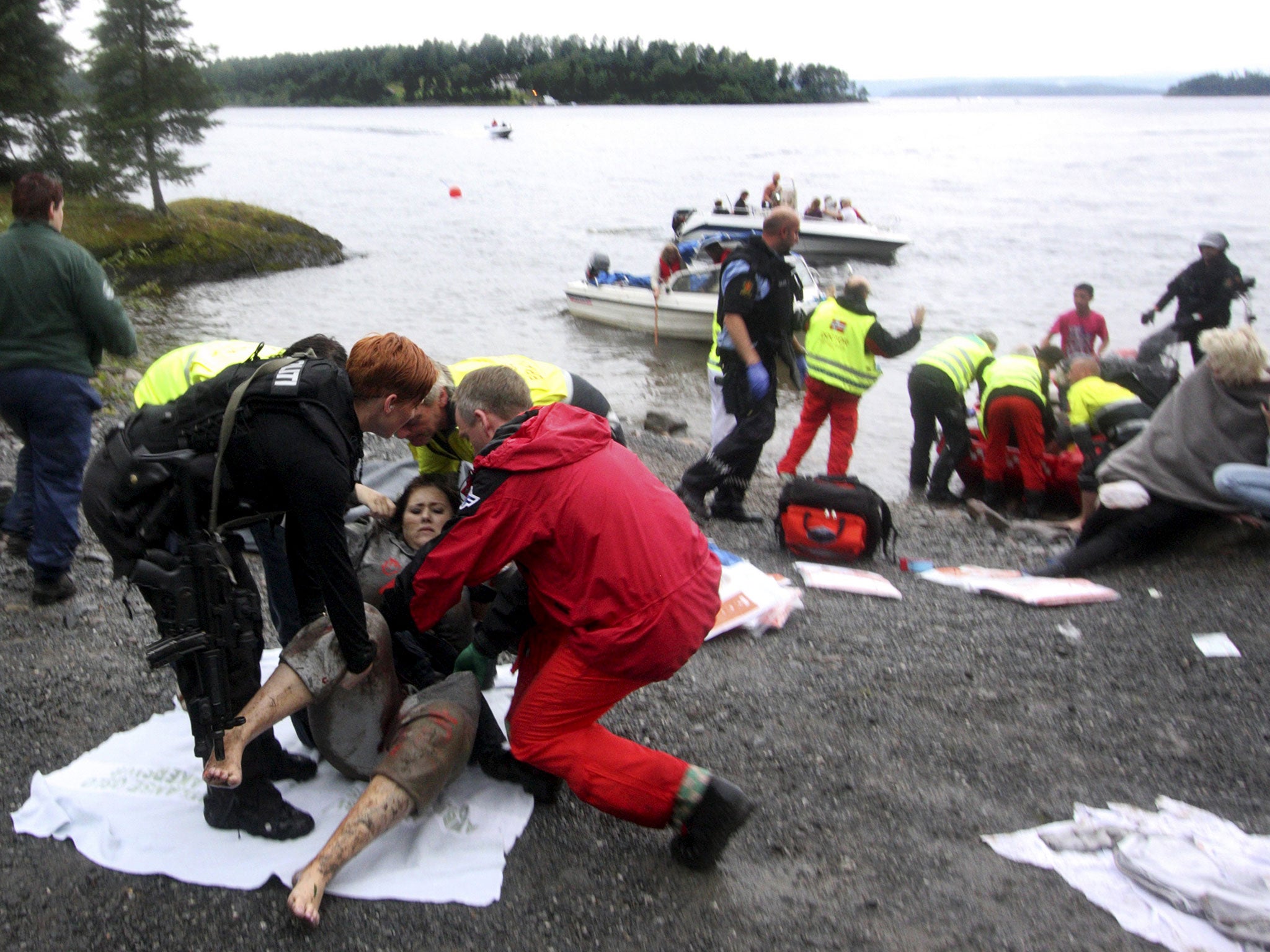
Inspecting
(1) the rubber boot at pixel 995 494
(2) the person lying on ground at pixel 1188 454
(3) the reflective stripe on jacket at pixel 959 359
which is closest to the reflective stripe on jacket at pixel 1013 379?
(3) the reflective stripe on jacket at pixel 959 359

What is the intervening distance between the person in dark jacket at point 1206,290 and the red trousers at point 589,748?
9026mm

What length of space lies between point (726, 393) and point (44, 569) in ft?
12.6

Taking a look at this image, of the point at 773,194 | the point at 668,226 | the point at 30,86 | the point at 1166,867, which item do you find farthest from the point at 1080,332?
the point at 668,226

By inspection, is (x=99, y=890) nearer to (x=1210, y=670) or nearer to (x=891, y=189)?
(x=1210, y=670)

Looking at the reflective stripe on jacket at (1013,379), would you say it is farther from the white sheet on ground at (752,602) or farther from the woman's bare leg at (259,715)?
the woman's bare leg at (259,715)

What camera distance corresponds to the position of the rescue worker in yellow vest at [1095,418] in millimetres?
6195

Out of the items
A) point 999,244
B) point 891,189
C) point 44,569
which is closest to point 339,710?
point 44,569

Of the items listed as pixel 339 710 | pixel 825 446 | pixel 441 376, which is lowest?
pixel 825 446

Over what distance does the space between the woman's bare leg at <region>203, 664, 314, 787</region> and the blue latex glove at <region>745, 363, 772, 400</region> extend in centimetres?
389

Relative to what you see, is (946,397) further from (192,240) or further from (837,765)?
(192,240)

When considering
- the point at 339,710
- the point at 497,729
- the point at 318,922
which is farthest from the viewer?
the point at 497,729

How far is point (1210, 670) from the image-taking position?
4113 millimetres

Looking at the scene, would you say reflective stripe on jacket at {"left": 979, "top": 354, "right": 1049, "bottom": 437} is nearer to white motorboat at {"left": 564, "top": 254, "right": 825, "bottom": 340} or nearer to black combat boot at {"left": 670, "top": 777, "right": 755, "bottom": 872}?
black combat boot at {"left": 670, "top": 777, "right": 755, "bottom": 872}

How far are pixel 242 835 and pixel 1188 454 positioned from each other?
4.87 metres
